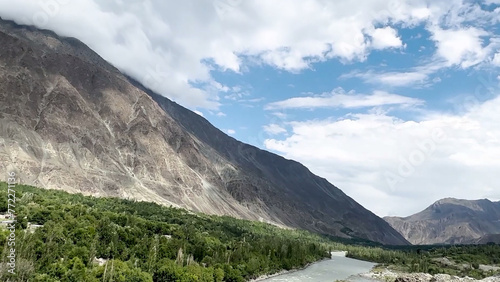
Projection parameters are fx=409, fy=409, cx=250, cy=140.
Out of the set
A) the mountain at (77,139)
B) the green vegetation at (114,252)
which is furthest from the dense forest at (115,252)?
the mountain at (77,139)

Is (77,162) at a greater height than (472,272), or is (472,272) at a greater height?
(77,162)

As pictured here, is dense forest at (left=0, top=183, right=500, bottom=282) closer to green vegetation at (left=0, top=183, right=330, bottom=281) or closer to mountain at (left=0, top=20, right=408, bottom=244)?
green vegetation at (left=0, top=183, right=330, bottom=281)

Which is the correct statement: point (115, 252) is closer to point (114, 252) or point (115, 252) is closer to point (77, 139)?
point (114, 252)

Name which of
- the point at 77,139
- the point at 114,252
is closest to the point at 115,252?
the point at 114,252

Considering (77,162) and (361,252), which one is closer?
(361,252)

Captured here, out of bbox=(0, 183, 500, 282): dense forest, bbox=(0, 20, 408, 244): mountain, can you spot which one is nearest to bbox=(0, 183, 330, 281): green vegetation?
bbox=(0, 183, 500, 282): dense forest

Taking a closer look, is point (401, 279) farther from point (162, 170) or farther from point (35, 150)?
point (162, 170)

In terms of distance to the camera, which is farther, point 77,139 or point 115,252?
point 77,139

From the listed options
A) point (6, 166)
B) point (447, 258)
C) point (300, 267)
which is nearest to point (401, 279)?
point (300, 267)

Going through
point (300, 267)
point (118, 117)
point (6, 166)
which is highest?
point (118, 117)

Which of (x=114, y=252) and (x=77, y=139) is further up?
(x=77, y=139)

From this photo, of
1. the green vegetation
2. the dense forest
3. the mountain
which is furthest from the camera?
the mountain
